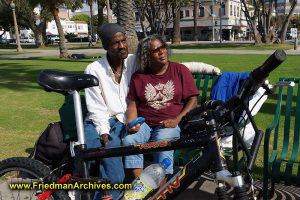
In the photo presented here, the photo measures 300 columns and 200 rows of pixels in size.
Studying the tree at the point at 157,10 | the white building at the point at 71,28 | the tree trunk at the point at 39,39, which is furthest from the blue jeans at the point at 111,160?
the white building at the point at 71,28

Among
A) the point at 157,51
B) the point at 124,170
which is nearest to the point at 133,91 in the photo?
the point at 157,51

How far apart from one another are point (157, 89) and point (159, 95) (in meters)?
0.06

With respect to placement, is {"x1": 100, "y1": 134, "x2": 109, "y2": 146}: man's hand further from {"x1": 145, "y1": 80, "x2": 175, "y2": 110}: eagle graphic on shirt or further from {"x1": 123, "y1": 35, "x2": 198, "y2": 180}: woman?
{"x1": 145, "y1": 80, "x2": 175, "y2": 110}: eagle graphic on shirt

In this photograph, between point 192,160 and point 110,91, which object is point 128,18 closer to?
point 110,91

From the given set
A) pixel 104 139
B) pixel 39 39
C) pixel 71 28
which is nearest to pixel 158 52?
pixel 104 139

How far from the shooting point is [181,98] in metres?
3.74

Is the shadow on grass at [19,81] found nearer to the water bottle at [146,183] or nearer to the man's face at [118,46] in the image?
the man's face at [118,46]

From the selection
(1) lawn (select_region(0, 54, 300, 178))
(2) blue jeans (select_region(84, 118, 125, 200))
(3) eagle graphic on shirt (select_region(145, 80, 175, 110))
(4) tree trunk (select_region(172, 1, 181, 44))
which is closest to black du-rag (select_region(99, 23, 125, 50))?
(3) eagle graphic on shirt (select_region(145, 80, 175, 110))

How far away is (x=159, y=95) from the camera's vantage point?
366cm

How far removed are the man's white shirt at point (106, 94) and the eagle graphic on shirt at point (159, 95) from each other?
1.07 ft

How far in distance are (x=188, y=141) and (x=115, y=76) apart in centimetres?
166

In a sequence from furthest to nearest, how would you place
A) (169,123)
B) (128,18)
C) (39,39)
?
(39,39) < (128,18) < (169,123)

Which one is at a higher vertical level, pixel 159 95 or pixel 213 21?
pixel 213 21

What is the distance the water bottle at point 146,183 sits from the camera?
111 inches
